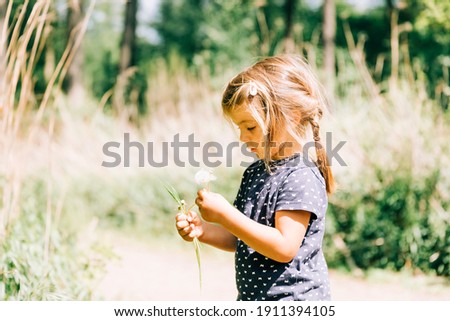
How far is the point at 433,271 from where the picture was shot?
475 cm

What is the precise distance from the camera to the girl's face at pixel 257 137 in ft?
6.78

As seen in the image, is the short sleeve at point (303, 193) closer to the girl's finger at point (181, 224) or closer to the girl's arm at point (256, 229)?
the girl's arm at point (256, 229)

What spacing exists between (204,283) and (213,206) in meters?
3.47

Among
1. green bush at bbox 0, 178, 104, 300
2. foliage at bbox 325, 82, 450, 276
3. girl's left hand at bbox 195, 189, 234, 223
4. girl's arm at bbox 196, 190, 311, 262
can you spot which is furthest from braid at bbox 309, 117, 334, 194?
foliage at bbox 325, 82, 450, 276

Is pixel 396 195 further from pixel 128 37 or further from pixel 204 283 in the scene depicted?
pixel 128 37

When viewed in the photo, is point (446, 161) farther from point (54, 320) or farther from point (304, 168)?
point (54, 320)

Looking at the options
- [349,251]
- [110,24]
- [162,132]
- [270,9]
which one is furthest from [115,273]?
[110,24]

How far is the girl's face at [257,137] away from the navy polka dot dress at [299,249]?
0.04m

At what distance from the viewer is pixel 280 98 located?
2119mm

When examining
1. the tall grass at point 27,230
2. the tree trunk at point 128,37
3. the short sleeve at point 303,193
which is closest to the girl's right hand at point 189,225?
the short sleeve at point 303,193

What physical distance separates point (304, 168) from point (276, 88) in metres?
0.31

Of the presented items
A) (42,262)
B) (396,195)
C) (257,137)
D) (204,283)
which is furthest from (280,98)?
(204,283)

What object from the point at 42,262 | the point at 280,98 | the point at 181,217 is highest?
the point at 280,98

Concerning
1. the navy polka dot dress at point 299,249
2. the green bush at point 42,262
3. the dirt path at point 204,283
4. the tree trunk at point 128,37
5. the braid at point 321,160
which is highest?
the tree trunk at point 128,37
